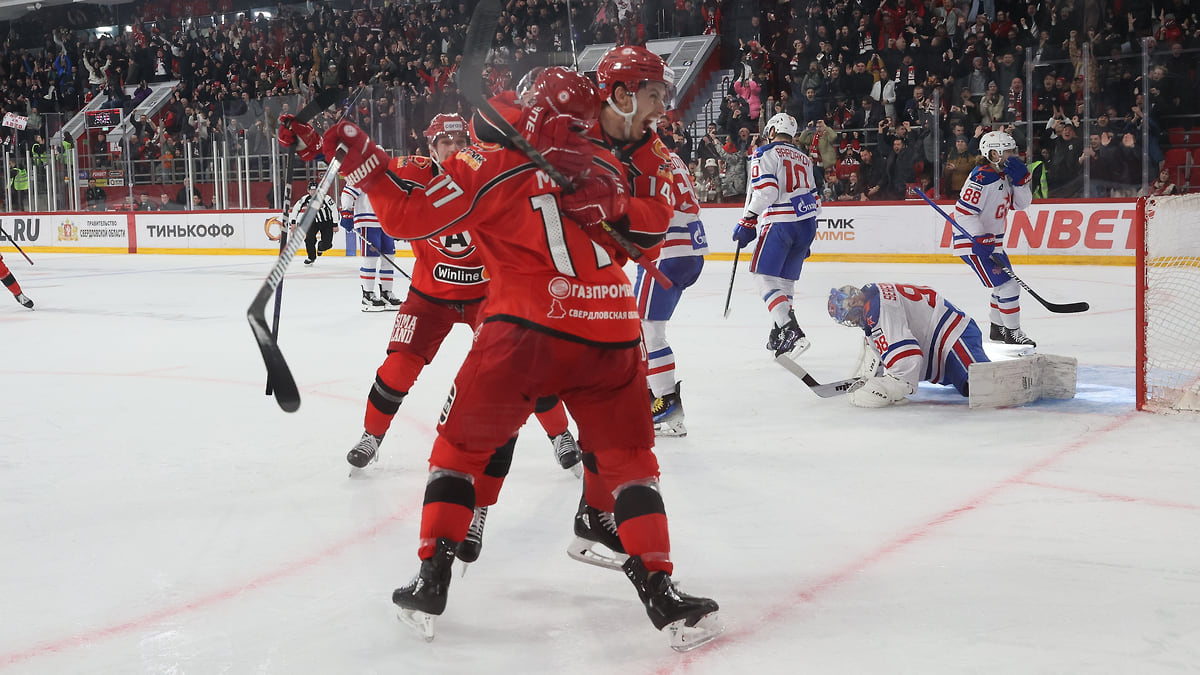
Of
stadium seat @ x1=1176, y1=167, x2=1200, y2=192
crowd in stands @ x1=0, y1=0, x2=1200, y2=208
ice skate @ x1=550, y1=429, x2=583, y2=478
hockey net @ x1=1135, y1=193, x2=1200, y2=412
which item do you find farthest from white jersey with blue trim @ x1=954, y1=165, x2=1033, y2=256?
stadium seat @ x1=1176, y1=167, x2=1200, y2=192

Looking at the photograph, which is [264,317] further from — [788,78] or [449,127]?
[788,78]

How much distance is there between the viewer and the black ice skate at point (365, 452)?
12.3ft

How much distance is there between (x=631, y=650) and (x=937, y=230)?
1045 centimetres

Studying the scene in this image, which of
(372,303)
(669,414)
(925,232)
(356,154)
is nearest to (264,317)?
(356,154)

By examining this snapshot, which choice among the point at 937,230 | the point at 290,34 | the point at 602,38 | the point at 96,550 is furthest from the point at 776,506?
the point at 290,34

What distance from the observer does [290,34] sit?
21.6m

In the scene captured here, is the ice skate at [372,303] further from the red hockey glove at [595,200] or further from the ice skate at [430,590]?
the red hockey glove at [595,200]

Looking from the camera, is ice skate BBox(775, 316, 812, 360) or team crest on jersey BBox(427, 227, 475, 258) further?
ice skate BBox(775, 316, 812, 360)

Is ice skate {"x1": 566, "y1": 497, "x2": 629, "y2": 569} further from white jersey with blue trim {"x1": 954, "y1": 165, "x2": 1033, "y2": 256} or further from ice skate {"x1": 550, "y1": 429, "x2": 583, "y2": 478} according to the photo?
white jersey with blue trim {"x1": 954, "y1": 165, "x2": 1033, "y2": 256}

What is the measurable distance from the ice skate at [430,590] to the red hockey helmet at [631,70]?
1.02 meters

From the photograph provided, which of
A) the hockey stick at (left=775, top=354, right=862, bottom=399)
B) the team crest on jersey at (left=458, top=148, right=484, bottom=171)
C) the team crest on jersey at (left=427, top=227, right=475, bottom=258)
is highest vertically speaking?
the team crest on jersey at (left=458, top=148, right=484, bottom=171)

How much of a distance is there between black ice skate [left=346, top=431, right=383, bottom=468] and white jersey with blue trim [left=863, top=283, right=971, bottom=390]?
2.23m

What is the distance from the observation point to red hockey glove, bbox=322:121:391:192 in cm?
214

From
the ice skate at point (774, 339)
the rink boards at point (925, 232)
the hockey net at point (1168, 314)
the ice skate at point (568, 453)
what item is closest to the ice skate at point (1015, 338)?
the hockey net at point (1168, 314)
